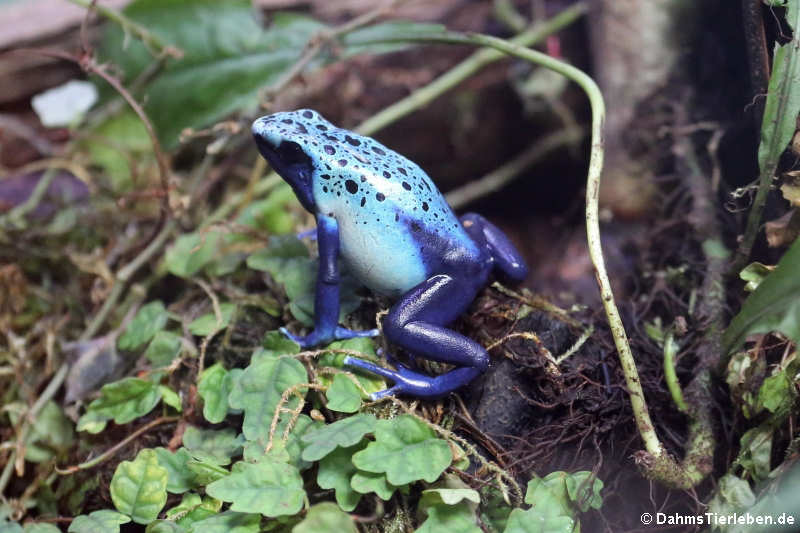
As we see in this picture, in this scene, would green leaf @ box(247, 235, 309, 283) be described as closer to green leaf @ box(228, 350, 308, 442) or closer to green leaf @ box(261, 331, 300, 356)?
green leaf @ box(261, 331, 300, 356)

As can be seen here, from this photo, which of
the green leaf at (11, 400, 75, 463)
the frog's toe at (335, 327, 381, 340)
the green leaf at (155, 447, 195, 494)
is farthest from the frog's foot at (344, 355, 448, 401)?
the green leaf at (11, 400, 75, 463)

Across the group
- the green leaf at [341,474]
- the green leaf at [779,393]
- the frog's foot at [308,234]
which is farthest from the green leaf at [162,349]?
the green leaf at [779,393]

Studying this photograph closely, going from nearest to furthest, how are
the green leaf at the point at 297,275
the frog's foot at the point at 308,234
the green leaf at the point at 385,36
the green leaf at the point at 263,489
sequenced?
the green leaf at the point at 263,489, the green leaf at the point at 297,275, the frog's foot at the point at 308,234, the green leaf at the point at 385,36

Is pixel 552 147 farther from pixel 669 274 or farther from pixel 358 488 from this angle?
pixel 358 488

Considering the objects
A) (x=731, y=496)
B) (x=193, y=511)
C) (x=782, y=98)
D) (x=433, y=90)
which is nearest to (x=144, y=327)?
(x=193, y=511)

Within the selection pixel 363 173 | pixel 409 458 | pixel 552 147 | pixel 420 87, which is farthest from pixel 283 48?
pixel 409 458

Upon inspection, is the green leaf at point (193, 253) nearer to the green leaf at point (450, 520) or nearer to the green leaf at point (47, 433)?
the green leaf at point (47, 433)
